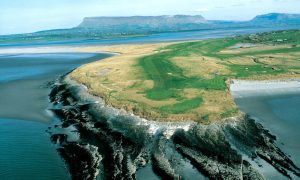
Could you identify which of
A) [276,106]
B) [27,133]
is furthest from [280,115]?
[27,133]

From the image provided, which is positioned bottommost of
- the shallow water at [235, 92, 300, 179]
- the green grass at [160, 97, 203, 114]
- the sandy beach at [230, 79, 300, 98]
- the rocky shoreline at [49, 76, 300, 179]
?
the sandy beach at [230, 79, 300, 98]

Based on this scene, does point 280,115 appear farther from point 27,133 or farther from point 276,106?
point 27,133

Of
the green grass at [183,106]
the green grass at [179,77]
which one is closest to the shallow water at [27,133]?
the green grass at [183,106]

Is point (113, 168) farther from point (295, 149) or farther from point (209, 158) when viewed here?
point (295, 149)

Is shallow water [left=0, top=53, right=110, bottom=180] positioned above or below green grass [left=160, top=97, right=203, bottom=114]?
below

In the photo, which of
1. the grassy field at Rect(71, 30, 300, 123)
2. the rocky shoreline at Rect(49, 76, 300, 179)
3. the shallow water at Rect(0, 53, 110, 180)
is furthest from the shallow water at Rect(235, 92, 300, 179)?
the shallow water at Rect(0, 53, 110, 180)

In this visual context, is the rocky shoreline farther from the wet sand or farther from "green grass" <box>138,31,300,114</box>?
"green grass" <box>138,31,300,114</box>

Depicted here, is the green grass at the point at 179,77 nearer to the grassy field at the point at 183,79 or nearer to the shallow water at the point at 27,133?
the grassy field at the point at 183,79
